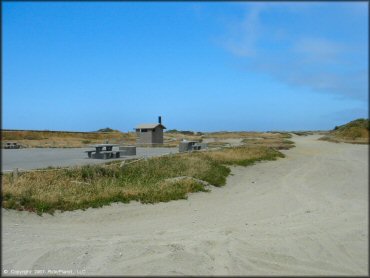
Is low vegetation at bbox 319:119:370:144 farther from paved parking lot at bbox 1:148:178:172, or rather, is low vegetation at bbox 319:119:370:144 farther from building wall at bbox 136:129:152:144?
building wall at bbox 136:129:152:144

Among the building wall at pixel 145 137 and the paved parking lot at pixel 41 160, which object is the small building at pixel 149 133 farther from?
the paved parking lot at pixel 41 160

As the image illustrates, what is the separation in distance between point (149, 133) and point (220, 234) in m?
34.3

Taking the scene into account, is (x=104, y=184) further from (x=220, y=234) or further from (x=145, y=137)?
(x=145, y=137)

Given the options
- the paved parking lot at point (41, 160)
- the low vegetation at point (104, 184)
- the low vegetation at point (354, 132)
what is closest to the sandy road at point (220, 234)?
the low vegetation at point (354, 132)

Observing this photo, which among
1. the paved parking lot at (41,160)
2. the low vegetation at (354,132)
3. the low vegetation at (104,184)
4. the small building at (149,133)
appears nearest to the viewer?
the low vegetation at (354,132)

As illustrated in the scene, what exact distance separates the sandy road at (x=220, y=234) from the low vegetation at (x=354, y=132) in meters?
0.10

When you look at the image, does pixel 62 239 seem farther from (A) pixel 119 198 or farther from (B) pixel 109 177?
(B) pixel 109 177

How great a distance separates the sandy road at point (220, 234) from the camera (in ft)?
19.5

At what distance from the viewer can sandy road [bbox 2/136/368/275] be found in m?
5.95

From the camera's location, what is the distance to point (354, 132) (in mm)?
4184

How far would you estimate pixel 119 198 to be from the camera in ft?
40.9

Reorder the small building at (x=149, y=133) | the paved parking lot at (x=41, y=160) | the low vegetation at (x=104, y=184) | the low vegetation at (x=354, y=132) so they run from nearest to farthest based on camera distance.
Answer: the low vegetation at (x=354, y=132), the low vegetation at (x=104, y=184), the paved parking lot at (x=41, y=160), the small building at (x=149, y=133)

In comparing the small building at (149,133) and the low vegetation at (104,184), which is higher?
the small building at (149,133)

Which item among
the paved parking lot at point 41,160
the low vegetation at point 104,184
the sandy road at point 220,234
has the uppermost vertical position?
the paved parking lot at point 41,160
